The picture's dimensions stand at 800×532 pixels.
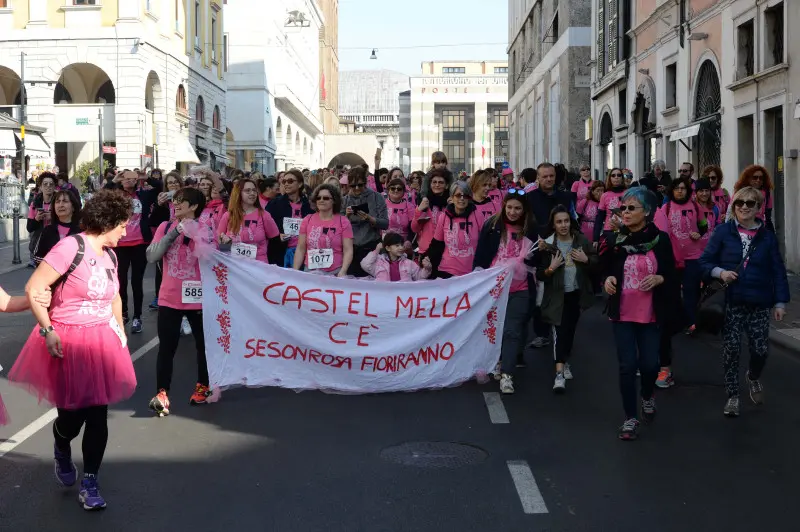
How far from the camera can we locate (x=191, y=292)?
812 cm

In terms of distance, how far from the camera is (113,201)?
567 centimetres

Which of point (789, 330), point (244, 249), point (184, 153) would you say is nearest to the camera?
point (244, 249)

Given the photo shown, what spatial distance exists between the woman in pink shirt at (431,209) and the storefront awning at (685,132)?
Answer: 44.8 feet

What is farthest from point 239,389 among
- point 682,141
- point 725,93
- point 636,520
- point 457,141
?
point 457,141

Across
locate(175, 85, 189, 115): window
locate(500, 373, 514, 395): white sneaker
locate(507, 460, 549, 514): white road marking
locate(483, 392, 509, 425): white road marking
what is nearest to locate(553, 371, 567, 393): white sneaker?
locate(500, 373, 514, 395): white sneaker

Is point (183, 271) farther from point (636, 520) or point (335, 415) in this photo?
point (636, 520)

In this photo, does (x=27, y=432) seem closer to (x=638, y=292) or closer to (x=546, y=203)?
(x=638, y=292)

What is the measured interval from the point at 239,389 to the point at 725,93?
16.9 m

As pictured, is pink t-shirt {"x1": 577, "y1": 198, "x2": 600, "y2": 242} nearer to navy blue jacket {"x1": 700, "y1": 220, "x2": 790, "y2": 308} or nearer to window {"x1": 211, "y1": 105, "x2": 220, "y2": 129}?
navy blue jacket {"x1": 700, "y1": 220, "x2": 790, "y2": 308}

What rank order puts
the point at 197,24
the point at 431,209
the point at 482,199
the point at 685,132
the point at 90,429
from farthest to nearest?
1. the point at 197,24
2. the point at 685,132
3. the point at 431,209
4. the point at 482,199
5. the point at 90,429

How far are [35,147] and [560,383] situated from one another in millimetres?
27337

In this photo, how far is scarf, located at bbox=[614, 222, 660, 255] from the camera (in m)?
7.20

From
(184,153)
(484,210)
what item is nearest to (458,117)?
(184,153)

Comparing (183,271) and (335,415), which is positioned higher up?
(183,271)
